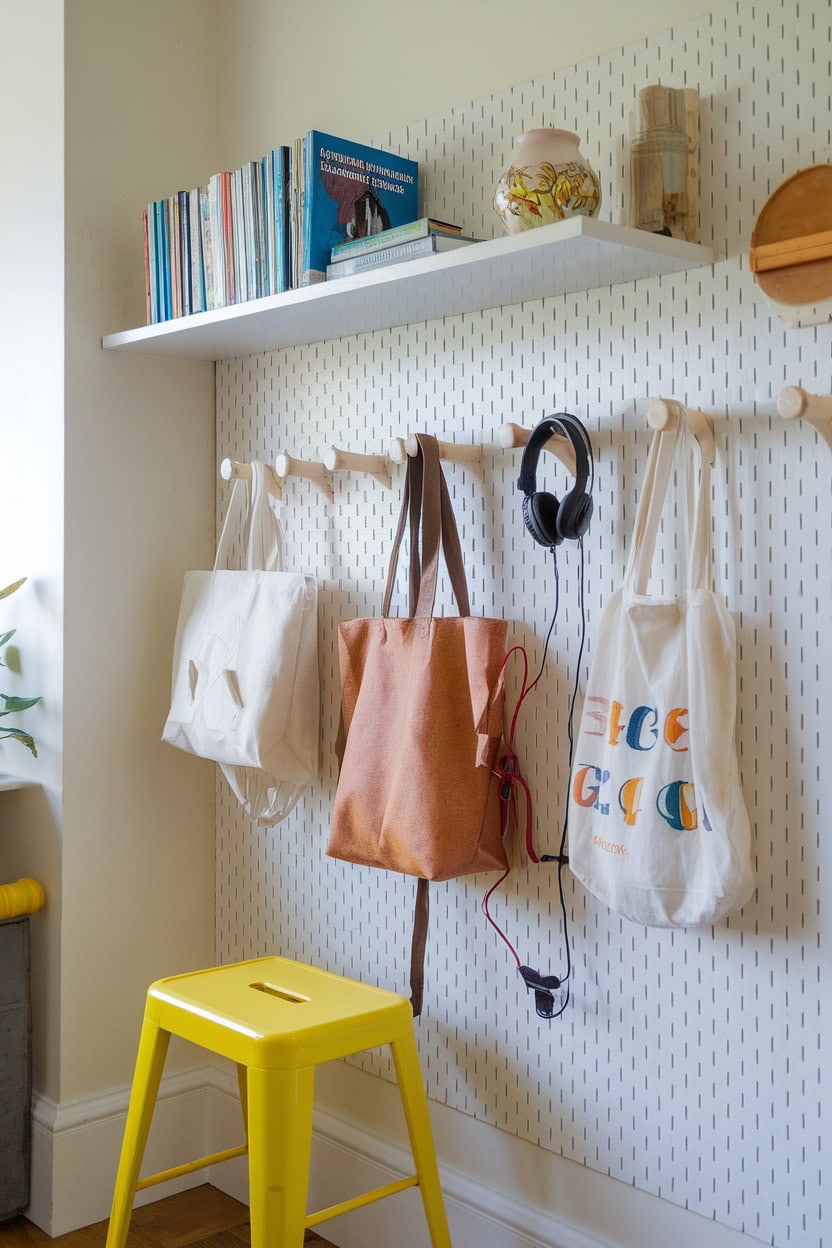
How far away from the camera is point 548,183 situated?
1.52 meters

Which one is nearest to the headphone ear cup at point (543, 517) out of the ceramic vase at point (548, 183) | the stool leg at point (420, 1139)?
the ceramic vase at point (548, 183)

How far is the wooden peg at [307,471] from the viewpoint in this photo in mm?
1993

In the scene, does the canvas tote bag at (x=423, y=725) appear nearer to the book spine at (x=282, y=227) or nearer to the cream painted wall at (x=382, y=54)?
the book spine at (x=282, y=227)

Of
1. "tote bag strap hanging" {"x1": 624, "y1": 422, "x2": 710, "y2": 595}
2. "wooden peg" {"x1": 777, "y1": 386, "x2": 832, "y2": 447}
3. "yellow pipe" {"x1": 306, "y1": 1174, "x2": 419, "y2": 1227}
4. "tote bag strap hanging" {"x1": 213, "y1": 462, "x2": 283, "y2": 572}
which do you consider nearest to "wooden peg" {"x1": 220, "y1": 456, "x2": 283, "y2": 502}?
"tote bag strap hanging" {"x1": 213, "y1": 462, "x2": 283, "y2": 572}

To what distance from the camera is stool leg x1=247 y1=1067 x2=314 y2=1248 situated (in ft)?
5.08

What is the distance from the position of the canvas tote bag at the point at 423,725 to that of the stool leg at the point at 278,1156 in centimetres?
33

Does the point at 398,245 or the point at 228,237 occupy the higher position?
the point at 228,237

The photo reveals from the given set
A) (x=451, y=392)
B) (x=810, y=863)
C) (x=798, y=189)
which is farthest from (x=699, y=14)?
(x=810, y=863)

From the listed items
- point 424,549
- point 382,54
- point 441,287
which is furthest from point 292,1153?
point 382,54

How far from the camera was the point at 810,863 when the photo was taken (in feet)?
4.80

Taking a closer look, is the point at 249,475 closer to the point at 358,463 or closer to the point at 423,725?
the point at 358,463

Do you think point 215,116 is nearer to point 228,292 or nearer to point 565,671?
point 228,292

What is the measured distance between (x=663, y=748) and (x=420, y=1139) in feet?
2.27

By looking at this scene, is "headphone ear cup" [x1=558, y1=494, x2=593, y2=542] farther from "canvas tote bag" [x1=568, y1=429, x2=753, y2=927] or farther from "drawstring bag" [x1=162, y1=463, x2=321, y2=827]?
"drawstring bag" [x1=162, y1=463, x2=321, y2=827]
